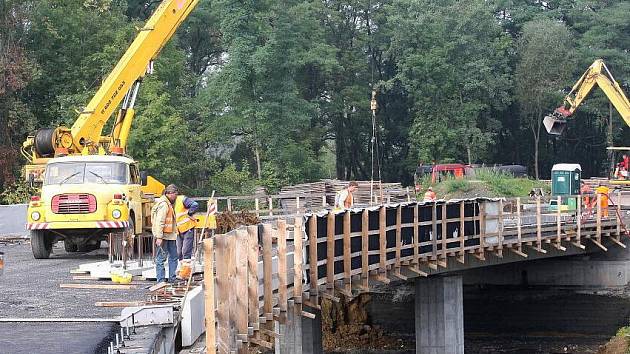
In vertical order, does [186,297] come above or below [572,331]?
above

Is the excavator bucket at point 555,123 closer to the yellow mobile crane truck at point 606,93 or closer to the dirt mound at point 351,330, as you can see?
the yellow mobile crane truck at point 606,93

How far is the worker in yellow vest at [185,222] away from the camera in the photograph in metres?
20.8

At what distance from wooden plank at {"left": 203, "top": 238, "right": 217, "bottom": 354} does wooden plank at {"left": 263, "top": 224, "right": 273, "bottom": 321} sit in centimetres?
256

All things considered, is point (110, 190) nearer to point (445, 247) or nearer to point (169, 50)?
point (445, 247)

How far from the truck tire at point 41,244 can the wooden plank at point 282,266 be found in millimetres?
11383

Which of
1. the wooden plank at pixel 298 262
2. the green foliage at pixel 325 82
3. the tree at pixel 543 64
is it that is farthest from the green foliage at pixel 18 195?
the tree at pixel 543 64

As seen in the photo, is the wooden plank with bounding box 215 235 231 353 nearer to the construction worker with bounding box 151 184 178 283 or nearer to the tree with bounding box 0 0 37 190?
the construction worker with bounding box 151 184 178 283

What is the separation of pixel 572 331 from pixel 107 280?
2083cm

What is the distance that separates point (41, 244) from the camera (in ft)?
90.2

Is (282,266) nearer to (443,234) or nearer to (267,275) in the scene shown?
(267,275)

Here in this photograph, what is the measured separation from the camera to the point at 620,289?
135ft

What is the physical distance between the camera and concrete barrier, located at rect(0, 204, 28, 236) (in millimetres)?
38781

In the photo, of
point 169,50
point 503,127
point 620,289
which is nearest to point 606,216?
point 620,289

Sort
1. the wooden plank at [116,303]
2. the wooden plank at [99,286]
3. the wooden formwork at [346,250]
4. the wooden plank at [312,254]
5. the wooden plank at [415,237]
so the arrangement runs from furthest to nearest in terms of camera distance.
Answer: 1. the wooden plank at [415,237]
2. the wooden plank at [99,286]
3. the wooden plank at [312,254]
4. the wooden plank at [116,303]
5. the wooden formwork at [346,250]
